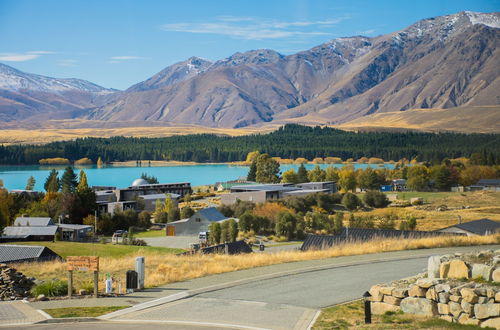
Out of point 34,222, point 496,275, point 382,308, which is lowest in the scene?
point 34,222

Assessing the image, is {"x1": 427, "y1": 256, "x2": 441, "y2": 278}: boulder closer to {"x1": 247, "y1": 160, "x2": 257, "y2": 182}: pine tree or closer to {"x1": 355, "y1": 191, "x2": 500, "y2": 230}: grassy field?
{"x1": 355, "y1": 191, "x2": 500, "y2": 230}: grassy field

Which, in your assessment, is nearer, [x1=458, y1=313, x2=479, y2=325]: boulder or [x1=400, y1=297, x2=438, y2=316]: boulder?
[x1=458, y1=313, x2=479, y2=325]: boulder

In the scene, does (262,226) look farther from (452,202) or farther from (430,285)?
(430,285)

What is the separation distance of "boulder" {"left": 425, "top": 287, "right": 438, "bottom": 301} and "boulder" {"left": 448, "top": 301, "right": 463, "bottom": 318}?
38 centimetres

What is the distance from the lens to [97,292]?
13727mm

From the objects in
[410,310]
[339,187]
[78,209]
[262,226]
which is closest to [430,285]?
[410,310]

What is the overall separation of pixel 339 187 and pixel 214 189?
2231cm

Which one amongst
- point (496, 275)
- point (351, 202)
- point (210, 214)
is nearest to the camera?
point (496, 275)

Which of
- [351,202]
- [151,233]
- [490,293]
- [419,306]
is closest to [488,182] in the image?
[351,202]

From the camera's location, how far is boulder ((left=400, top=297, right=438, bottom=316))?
10.9m

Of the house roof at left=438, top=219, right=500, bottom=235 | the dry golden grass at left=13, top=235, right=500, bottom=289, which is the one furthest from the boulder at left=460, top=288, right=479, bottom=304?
the house roof at left=438, top=219, right=500, bottom=235

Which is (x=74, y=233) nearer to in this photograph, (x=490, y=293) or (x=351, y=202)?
(x=351, y=202)

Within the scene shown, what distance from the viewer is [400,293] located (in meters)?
11.5

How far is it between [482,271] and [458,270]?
0.47 m
